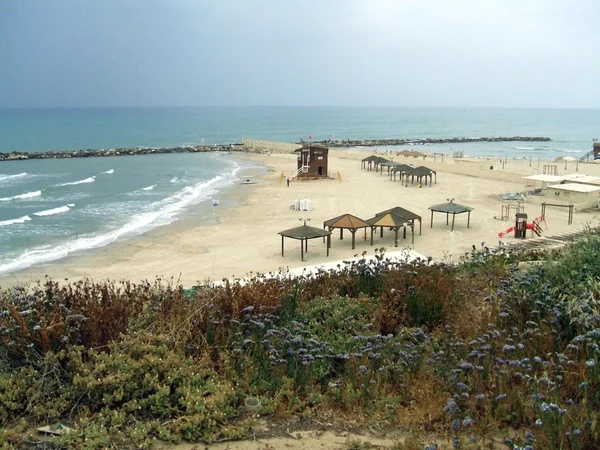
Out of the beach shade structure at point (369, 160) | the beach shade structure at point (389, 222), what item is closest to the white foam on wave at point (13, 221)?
the beach shade structure at point (389, 222)

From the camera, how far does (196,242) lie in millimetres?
23609

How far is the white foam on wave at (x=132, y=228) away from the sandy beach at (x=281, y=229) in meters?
0.95

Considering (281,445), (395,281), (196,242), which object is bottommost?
(196,242)

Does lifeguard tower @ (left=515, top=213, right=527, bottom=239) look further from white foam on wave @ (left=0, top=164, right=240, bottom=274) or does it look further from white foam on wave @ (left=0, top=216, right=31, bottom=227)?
white foam on wave @ (left=0, top=216, right=31, bottom=227)

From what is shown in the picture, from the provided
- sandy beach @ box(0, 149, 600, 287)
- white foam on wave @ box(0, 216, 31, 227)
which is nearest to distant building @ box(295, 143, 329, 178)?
sandy beach @ box(0, 149, 600, 287)

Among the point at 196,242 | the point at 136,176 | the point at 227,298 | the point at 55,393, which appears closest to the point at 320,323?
the point at 227,298

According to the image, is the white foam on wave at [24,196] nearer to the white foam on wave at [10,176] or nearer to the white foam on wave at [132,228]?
the white foam on wave at [132,228]

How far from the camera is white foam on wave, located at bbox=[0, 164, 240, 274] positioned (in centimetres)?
2169

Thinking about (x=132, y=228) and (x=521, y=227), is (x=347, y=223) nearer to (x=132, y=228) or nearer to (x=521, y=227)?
(x=521, y=227)

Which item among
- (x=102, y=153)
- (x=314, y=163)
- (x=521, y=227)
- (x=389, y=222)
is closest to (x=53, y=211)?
(x=314, y=163)

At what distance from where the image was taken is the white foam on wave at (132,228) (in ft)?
71.2

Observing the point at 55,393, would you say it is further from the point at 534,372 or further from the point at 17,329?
the point at 534,372

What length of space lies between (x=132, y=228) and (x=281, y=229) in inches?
284

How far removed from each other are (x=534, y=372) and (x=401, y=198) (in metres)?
30.0
